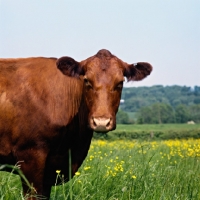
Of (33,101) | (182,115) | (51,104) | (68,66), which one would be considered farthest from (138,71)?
(182,115)

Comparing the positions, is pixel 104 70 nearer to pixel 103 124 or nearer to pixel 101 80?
pixel 101 80

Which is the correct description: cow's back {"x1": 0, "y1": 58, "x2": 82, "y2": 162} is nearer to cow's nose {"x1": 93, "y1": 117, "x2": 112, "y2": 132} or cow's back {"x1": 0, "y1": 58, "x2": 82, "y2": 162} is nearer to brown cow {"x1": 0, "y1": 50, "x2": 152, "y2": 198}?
brown cow {"x1": 0, "y1": 50, "x2": 152, "y2": 198}

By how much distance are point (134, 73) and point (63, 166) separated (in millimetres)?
1634

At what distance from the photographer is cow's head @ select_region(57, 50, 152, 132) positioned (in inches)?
201

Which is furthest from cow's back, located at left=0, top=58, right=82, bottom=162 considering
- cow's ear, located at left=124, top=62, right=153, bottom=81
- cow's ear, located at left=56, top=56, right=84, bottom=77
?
cow's ear, located at left=124, top=62, right=153, bottom=81

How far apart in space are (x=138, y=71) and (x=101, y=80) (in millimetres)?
951

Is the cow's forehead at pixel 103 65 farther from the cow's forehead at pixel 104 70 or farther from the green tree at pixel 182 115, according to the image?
the green tree at pixel 182 115

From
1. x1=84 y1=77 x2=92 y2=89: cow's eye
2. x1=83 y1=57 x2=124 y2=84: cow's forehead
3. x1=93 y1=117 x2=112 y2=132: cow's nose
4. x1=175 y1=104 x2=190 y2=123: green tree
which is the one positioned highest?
x1=83 y1=57 x2=124 y2=84: cow's forehead

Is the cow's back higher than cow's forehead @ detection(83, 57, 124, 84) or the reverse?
the reverse

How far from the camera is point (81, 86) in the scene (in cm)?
618

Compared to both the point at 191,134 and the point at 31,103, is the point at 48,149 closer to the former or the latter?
the point at 31,103

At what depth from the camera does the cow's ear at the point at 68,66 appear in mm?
5851

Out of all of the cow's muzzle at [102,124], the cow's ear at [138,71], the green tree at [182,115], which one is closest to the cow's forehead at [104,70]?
the cow's ear at [138,71]

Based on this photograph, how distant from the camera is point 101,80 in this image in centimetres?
543
